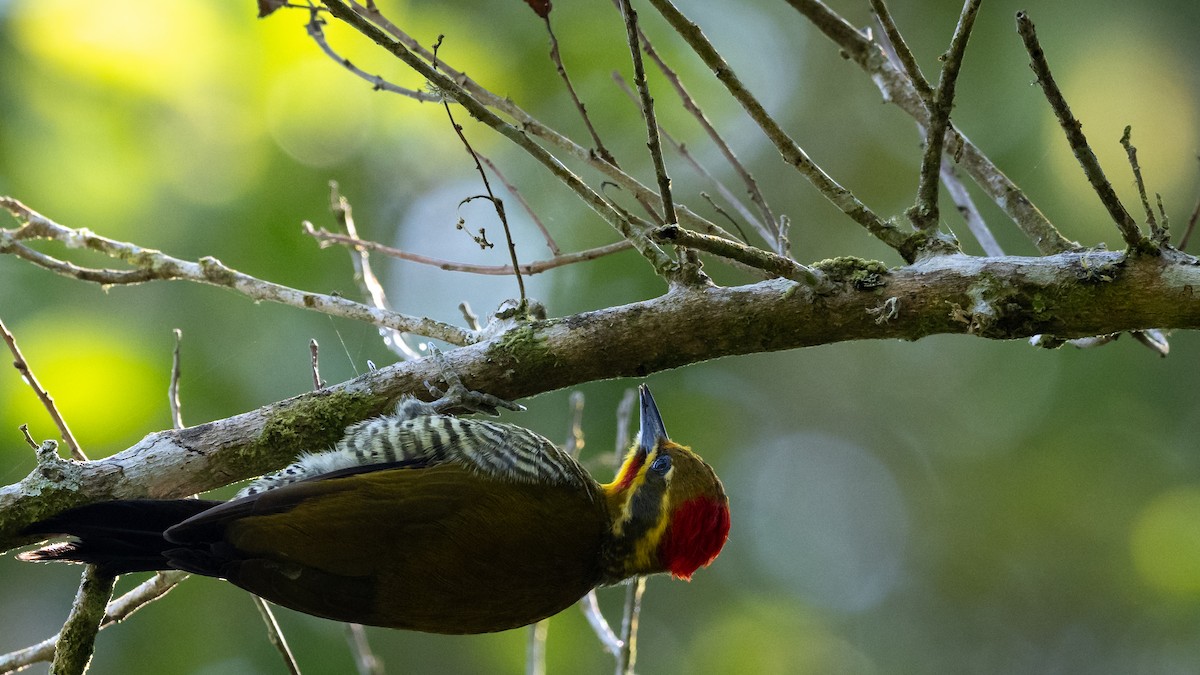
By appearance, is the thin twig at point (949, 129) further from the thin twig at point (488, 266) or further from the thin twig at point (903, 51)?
the thin twig at point (488, 266)

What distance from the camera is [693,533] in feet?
10.8

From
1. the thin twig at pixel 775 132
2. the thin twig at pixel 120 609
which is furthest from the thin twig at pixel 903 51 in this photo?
the thin twig at pixel 120 609

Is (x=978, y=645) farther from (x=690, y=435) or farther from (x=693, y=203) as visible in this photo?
(x=693, y=203)

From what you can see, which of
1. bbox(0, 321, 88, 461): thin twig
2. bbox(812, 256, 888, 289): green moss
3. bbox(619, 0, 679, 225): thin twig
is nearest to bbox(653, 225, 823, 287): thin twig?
bbox(812, 256, 888, 289): green moss

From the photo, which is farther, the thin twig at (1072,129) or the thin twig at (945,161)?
the thin twig at (945,161)

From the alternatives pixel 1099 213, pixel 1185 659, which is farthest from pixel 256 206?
pixel 1185 659

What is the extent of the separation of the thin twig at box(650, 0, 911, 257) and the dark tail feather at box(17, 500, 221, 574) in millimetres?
1661

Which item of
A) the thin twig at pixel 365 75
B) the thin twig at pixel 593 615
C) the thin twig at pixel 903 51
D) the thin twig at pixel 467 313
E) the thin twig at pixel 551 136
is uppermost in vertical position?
the thin twig at pixel 365 75

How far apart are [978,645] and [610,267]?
5474 mm

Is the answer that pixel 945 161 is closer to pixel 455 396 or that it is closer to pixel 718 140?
pixel 718 140

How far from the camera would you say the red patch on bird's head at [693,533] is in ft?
10.8

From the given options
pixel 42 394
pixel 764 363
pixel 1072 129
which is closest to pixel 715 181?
pixel 1072 129

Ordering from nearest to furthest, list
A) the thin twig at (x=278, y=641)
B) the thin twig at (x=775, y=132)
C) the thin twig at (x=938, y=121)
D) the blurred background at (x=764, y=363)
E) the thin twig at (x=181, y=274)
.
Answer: the thin twig at (x=938, y=121) < the thin twig at (x=775, y=132) < the thin twig at (x=278, y=641) < the thin twig at (x=181, y=274) < the blurred background at (x=764, y=363)

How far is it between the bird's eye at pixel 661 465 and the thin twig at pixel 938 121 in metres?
1.23
